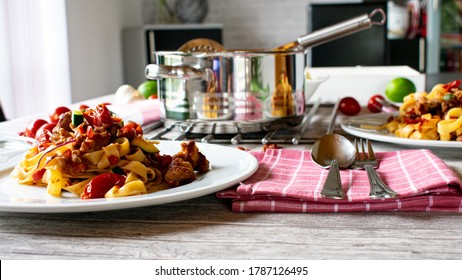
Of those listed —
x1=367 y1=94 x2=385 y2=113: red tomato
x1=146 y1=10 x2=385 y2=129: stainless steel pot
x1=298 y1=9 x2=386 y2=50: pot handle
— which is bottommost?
x1=367 y1=94 x2=385 y2=113: red tomato

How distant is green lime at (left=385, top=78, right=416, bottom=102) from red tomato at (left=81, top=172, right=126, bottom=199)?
1281 millimetres

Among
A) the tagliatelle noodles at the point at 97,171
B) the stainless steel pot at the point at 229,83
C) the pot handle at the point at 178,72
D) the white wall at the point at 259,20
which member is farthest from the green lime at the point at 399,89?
the white wall at the point at 259,20

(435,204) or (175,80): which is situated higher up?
(175,80)

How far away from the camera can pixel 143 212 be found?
29.5 inches

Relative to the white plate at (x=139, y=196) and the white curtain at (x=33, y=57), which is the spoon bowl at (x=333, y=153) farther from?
the white curtain at (x=33, y=57)

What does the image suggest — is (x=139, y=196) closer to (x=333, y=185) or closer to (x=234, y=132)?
(x=333, y=185)

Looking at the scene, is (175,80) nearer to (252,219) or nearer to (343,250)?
(252,219)

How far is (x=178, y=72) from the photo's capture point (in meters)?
1.17

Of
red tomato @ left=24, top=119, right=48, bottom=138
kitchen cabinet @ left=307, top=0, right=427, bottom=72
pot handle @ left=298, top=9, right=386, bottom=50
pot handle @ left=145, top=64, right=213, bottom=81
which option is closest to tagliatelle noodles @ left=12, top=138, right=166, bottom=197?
pot handle @ left=145, top=64, right=213, bottom=81

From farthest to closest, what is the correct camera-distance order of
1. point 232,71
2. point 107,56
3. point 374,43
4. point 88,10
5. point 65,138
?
point 107,56 → point 88,10 → point 374,43 → point 232,71 → point 65,138

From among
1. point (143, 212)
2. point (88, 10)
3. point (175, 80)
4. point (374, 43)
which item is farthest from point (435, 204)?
point (88, 10)

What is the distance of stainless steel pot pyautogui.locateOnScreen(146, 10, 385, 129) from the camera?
1.17m

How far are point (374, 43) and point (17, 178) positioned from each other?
349 centimetres

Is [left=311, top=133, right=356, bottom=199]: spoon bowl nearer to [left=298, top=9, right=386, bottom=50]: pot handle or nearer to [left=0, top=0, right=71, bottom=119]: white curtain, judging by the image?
[left=298, top=9, right=386, bottom=50]: pot handle
